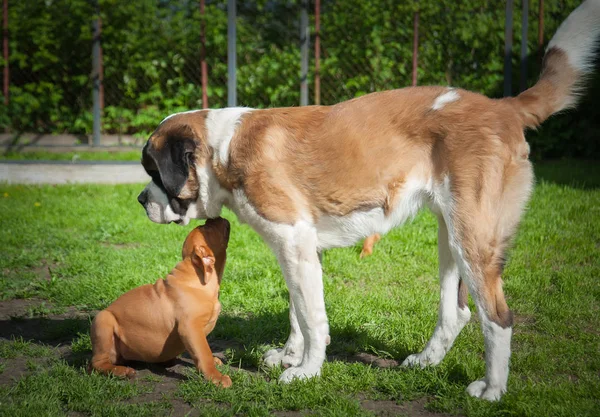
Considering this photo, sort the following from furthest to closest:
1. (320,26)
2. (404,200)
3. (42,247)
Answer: (320,26) → (42,247) → (404,200)

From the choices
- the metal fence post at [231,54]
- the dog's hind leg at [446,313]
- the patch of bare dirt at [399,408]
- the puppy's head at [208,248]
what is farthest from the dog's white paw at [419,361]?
the metal fence post at [231,54]

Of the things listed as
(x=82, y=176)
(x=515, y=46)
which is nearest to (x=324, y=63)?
(x=515, y=46)

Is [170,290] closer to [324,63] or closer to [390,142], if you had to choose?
[390,142]

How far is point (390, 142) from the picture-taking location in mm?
3770

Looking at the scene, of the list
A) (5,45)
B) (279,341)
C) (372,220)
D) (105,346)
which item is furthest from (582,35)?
(5,45)

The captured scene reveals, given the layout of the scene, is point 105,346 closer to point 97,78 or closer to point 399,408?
point 399,408

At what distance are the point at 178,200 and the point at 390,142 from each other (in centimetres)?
133

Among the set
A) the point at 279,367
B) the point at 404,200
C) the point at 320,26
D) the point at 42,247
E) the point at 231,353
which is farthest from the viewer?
the point at 320,26

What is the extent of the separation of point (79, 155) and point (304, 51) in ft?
13.0

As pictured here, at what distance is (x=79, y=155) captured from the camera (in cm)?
1092

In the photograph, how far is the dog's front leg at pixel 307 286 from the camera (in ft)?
12.6

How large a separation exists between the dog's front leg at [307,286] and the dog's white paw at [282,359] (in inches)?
11.6

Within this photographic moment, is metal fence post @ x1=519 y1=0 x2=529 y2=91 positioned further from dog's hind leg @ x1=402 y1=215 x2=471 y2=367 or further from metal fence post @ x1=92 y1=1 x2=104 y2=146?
dog's hind leg @ x1=402 y1=215 x2=471 y2=367

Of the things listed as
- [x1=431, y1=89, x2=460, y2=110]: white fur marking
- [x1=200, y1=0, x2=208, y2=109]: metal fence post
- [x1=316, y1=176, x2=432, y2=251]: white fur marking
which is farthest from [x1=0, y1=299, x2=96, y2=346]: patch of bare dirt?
[x1=200, y1=0, x2=208, y2=109]: metal fence post
